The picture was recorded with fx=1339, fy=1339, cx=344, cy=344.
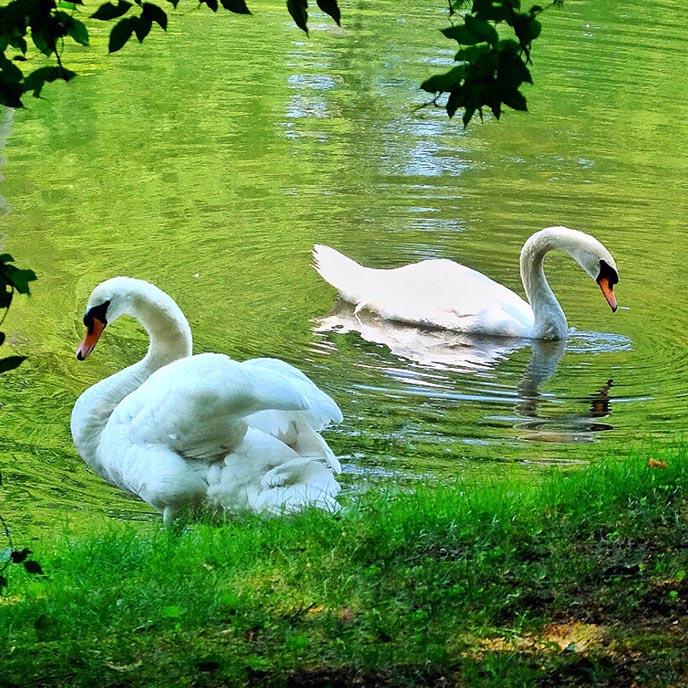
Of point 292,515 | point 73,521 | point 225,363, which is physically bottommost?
point 73,521

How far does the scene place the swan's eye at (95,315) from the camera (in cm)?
752

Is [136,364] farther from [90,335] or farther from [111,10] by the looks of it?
[111,10]

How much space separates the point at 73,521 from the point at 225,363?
1.34 meters

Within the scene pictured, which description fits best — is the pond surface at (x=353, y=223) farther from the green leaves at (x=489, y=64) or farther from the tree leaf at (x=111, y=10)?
the green leaves at (x=489, y=64)

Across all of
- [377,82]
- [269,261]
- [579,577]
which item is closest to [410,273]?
[269,261]

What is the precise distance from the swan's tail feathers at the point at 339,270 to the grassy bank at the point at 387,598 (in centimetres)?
494

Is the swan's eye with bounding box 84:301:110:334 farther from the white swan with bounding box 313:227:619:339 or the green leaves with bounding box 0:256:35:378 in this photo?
the green leaves with bounding box 0:256:35:378

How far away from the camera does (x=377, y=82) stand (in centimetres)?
1819

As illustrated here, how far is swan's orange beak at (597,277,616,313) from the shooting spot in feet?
33.6

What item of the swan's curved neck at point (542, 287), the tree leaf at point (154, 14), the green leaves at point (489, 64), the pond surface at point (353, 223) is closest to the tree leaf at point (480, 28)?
the green leaves at point (489, 64)

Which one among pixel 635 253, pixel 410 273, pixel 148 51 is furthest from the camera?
pixel 148 51

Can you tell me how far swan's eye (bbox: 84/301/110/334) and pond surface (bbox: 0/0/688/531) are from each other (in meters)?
0.73

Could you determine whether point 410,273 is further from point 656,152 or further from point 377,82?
point 377,82

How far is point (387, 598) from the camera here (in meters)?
4.67
